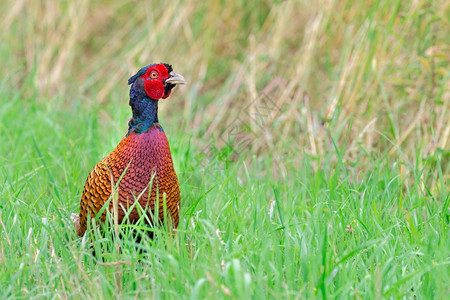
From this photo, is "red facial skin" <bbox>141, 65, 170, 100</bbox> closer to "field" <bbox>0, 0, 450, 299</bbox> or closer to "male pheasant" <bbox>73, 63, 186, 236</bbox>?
"male pheasant" <bbox>73, 63, 186, 236</bbox>

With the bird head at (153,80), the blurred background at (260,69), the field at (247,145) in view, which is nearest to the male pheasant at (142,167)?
the bird head at (153,80)

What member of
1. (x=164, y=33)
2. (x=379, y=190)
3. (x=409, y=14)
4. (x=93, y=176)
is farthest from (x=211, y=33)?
(x=93, y=176)

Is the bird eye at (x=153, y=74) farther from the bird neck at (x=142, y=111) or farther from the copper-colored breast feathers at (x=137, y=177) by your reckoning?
the copper-colored breast feathers at (x=137, y=177)

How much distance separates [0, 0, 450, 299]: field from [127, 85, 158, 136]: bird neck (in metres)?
0.50

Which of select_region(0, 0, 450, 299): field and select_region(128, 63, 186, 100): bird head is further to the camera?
select_region(128, 63, 186, 100): bird head

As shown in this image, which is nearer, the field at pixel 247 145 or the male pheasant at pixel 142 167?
the field at pixel 247 145

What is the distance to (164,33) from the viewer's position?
6648 mm

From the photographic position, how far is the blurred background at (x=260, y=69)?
4.88 meters

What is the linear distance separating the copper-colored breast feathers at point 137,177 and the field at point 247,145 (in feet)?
0.51

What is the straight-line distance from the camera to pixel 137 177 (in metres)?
3.16

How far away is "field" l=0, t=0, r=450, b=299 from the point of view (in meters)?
2.74

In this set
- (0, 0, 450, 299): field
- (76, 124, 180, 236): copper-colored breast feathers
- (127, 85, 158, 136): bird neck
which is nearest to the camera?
(0, 0, 450, 299): field

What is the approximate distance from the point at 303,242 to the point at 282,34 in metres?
3.47

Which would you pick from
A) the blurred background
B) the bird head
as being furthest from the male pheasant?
the blurred background
